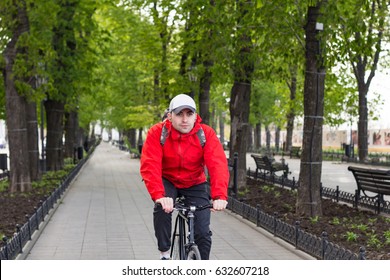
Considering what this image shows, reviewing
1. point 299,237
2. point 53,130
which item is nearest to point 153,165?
point 299,237

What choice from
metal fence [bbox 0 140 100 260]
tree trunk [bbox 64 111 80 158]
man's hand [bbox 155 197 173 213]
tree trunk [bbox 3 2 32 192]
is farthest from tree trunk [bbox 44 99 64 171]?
man's hand [bbox 155 197 173 213]

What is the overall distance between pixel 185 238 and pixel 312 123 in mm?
6342

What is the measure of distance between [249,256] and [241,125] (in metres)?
8.46

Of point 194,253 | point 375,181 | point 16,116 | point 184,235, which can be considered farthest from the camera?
point 16,116

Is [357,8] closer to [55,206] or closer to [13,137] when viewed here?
[55,206]

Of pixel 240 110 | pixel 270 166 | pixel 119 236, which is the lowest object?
pixel 119 236

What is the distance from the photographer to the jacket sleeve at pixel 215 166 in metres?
4.72

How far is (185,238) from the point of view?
17.0ft

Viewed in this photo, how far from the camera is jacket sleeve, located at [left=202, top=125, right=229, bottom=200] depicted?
4.72 metres

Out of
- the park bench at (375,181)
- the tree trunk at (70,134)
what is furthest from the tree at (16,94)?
the tree trunk at (70,134)

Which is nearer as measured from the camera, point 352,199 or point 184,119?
point 184,119

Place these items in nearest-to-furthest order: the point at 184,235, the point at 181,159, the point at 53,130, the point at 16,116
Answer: the point at 181,159 → the point at 184,235 → the point at 16,116 → the point at 53,130

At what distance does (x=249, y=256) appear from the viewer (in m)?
8.44

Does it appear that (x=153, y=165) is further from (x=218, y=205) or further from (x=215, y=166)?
(x=218, y=205)
